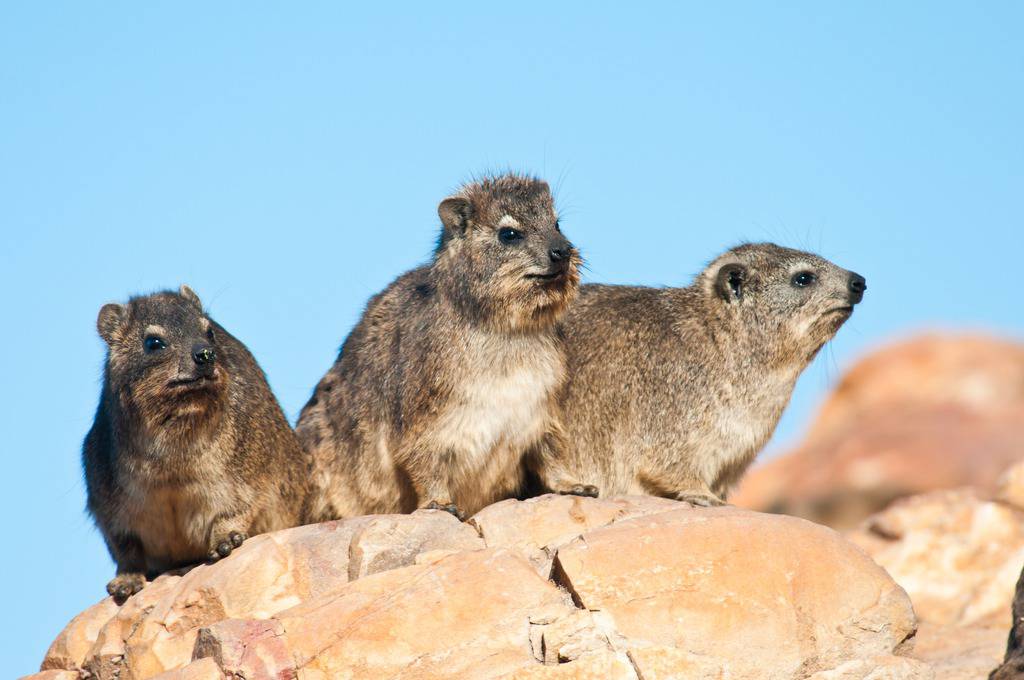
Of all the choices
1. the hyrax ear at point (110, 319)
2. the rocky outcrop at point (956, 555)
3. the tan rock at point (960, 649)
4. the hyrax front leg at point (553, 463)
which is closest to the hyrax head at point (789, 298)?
the hyrax front leg at point (553, 463)

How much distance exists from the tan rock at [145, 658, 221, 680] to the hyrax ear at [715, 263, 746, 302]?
616cm

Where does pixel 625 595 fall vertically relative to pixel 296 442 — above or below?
below

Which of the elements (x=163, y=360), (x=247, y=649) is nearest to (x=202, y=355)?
(x=163, y=360)

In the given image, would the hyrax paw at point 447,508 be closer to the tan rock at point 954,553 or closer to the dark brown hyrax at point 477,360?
the dark brown hyrax at point 477,360

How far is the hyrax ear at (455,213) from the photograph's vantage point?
1260 cm

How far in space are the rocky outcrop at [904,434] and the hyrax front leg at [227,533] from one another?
12.9m

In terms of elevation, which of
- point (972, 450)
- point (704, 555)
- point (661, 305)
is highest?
point (661, 305)

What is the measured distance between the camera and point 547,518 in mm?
11547

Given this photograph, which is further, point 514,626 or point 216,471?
point 216,471

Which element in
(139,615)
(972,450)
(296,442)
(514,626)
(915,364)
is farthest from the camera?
(915,364)

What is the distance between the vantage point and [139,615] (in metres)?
11.7

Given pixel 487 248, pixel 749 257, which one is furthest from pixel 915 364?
pixel 487 248

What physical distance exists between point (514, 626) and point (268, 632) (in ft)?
5.60

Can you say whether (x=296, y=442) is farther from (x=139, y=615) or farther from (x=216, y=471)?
(x=139, y=615)
